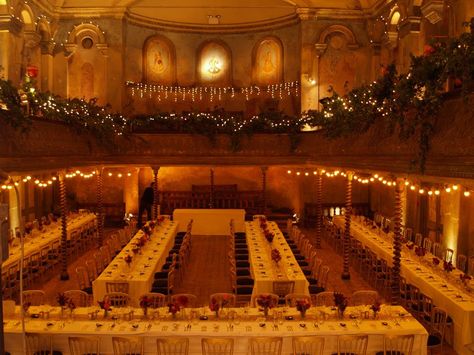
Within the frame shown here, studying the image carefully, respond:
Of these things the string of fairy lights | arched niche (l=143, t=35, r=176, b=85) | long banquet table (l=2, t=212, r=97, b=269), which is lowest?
long banquet table (l=2, t=212, r=97, b=269)

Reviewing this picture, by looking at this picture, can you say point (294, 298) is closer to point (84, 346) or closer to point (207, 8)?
point (84, 346)

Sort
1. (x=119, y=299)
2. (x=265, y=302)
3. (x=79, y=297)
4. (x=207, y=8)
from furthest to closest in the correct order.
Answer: (x=207, y=8) → (x=79, y=297) → (x=119, y=299) → (x=265, y=302)

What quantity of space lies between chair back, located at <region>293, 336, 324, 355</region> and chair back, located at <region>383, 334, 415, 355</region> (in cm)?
120

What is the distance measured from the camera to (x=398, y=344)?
9.44 metres

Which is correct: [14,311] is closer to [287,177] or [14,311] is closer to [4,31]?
[4,31]

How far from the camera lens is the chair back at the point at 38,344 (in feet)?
30.9

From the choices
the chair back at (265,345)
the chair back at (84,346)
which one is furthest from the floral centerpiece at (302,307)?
the chair back at (84,346)

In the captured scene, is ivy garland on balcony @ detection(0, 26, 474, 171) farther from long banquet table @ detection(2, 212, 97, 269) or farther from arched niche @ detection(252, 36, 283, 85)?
arched niche @ detection(252, 36, 283, 85)

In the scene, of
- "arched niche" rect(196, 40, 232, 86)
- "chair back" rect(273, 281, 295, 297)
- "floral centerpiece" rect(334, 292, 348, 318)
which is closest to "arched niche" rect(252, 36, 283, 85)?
"arched niche" rect(196, 40, 232, 86)

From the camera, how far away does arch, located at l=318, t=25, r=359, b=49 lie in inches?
1006

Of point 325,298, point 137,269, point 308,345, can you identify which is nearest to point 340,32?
point 137,269

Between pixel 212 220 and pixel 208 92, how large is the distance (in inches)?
334

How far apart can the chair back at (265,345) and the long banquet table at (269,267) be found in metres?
3.41

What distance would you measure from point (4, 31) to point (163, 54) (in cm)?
990
